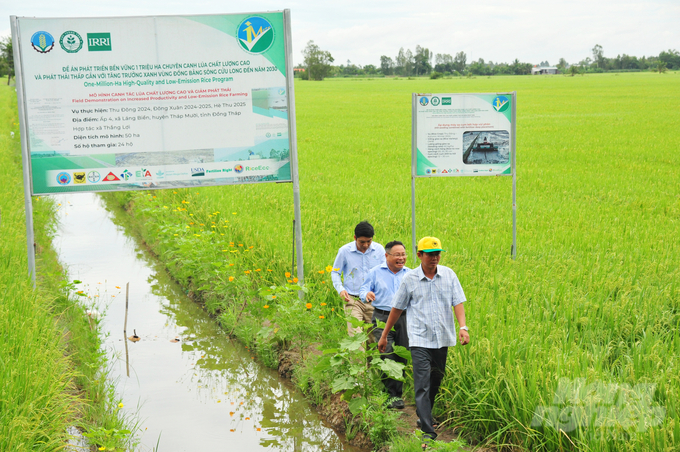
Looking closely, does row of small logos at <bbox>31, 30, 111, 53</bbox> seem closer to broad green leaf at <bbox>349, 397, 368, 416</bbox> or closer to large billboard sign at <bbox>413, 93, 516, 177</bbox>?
large billboard sign at <bbox>413, 93, 516, 177</bbox>

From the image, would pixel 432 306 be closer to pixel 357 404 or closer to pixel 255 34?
pixel 357 404

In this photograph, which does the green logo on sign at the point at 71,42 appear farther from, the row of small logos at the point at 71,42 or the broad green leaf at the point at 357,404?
the broad green leaf at the point at 357,404

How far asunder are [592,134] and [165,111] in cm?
2254

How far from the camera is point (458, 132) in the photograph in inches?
319

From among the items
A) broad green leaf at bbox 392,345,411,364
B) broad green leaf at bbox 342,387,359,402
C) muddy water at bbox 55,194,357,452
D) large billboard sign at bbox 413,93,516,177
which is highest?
large billboard sign at bbox 413,93,516,177

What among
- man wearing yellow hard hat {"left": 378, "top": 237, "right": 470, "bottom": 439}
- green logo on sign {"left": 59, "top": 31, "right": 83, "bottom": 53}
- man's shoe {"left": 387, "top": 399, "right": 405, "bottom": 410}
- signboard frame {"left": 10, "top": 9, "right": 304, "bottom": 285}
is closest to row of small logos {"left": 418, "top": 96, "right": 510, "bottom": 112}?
signboard frame {"left": 10, "top": 9, "right": 304, "bottom": 285}

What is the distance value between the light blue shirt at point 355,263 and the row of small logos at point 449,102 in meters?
2.96

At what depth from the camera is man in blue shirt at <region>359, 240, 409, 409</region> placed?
16.6 feet

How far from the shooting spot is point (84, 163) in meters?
6.21

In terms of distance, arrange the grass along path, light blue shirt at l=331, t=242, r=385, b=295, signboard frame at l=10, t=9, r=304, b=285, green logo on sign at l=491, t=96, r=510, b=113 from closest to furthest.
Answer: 1. the grass along path
2. light blue shirt at l=331, t=242, r=385, b=295
3. signboard frame at l=10, t=9, r=304, b=285
4. green logo on sign at l=491, t=96, r=510, b=113

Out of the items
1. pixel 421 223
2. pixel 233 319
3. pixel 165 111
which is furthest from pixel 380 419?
pixel 421 223

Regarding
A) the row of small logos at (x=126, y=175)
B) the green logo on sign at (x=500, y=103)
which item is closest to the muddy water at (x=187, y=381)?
the row of small logos at (x=126, y=175)

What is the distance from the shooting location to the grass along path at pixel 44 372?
384 cm

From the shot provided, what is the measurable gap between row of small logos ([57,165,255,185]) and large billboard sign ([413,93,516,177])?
2.63 meters
